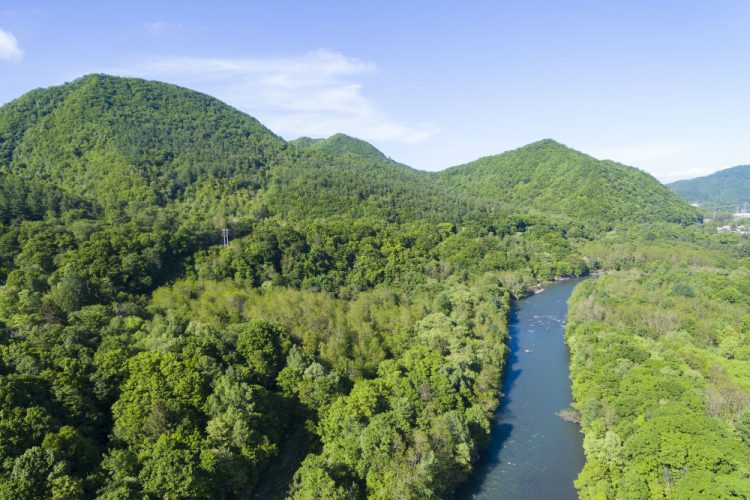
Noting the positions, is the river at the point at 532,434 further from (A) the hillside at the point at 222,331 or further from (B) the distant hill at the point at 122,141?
(B) the distant hill at the point at 122,141

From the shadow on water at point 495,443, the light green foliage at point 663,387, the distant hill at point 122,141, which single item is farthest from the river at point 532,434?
the distant hill at point 122,141

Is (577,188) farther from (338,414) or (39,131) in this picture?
(39,131)

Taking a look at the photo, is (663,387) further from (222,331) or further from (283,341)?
(222,331)

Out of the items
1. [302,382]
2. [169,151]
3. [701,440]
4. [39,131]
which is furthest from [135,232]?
[39,131]

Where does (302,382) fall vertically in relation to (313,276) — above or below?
below

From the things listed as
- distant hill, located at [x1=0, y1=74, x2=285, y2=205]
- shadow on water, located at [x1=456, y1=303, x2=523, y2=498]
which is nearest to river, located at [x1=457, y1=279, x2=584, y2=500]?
shadow on water, located at [x1=456, y1=303, x2=523, y2=498]

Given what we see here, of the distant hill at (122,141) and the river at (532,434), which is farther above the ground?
the distant hill at (122,141)

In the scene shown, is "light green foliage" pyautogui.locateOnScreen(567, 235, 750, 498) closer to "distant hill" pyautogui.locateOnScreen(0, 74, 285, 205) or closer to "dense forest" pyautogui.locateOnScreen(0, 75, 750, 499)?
"dense forest" pyautogui.locateOnScreen(0, 75, 750, 499)
